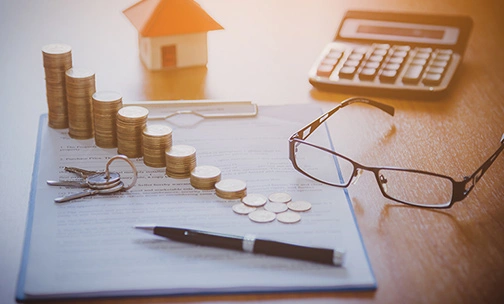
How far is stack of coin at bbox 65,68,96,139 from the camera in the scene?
3.23ft

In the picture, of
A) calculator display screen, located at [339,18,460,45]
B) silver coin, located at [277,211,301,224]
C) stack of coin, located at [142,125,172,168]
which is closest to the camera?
silver coin, located at [277,211,301,224]

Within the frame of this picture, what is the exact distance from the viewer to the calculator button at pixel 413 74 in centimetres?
118

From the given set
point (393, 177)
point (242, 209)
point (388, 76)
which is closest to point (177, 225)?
point (242, 209)

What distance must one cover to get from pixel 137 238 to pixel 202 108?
38 cm

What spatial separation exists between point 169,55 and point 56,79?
0.27 metres

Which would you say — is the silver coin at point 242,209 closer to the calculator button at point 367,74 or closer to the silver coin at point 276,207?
the silver coin at point 276,207

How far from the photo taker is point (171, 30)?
1.19 metres

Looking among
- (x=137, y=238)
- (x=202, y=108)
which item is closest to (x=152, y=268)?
(x=137, y=238)

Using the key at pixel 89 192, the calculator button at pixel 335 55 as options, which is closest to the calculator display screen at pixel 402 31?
the calculator button at pixel 335 55

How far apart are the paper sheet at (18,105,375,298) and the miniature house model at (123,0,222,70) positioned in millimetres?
218

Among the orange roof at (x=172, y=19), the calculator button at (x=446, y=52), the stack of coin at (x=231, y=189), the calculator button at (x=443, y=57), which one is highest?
the orange roof at (x=172, y=19)

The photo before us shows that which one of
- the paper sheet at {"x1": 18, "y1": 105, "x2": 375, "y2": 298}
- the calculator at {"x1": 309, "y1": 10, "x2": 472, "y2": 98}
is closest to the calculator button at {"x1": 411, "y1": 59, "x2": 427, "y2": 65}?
the calculator at {"x1": 309, "y1": 10, "x2": 472, "y2": 98}

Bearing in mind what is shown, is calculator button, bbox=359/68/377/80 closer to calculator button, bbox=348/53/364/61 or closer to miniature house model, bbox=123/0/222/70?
calculator button, bbox=348/53/364/61

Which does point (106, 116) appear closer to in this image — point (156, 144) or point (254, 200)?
point (156, 144)
